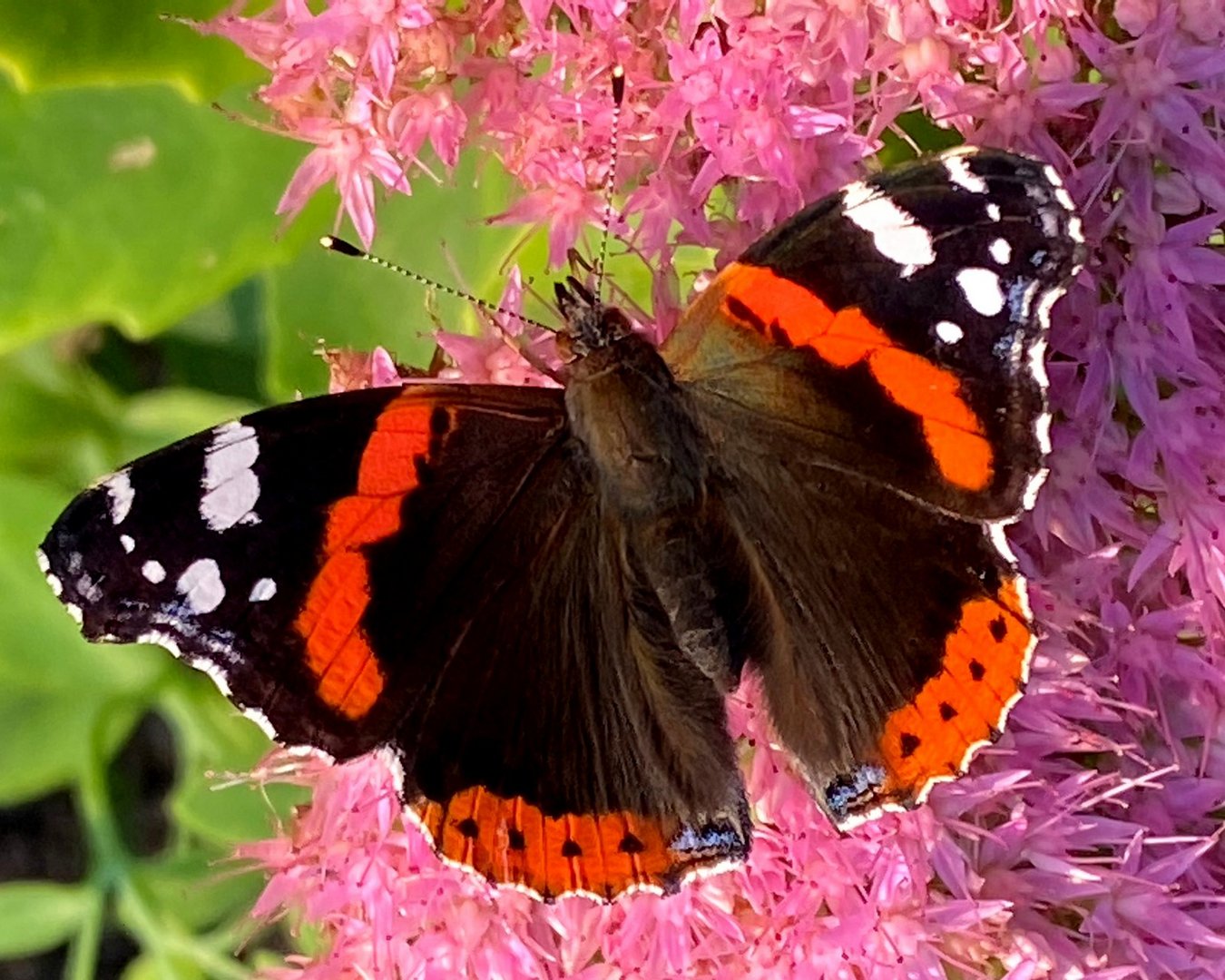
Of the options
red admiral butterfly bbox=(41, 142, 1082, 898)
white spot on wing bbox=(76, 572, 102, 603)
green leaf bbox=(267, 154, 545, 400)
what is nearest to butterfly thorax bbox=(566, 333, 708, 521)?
red admiral butterfly bbox=(41, 142, 1082, 898)

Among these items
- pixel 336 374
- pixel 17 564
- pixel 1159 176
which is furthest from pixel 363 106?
pixel 17 564

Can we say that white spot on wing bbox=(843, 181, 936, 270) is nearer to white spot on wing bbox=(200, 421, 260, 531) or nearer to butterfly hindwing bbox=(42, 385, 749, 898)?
butterfly hindwing bbox=(42, 385, 749, 898)

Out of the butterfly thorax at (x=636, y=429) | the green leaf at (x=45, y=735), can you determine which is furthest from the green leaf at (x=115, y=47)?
the green leaf at (x=45, y=735)

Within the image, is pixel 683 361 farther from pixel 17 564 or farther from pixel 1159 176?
pixel 17 564

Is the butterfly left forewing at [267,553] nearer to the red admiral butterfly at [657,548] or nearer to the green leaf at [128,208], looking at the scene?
the red admiral butterfly at [657,548]

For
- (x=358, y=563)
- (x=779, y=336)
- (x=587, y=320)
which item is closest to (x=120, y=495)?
(x=358, y=563)

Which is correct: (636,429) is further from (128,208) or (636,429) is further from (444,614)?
(128,208)
